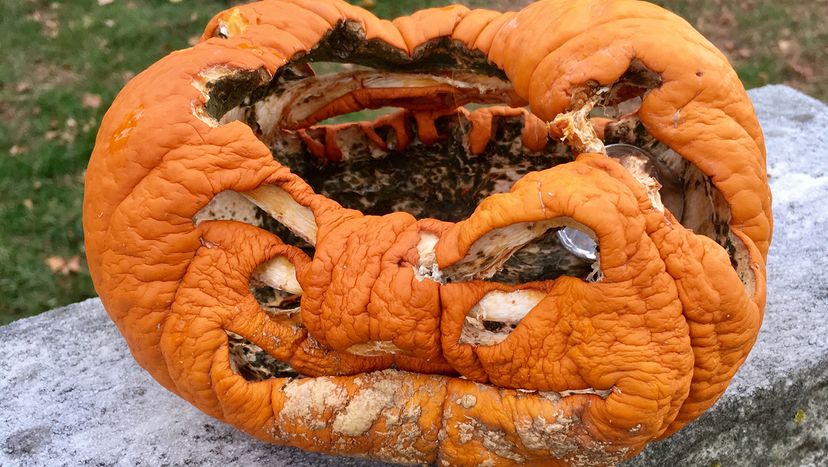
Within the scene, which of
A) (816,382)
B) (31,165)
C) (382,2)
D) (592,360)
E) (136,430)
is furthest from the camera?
(382,2)

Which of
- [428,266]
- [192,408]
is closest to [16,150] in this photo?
[192,408]

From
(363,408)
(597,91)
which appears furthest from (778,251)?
(363,408)

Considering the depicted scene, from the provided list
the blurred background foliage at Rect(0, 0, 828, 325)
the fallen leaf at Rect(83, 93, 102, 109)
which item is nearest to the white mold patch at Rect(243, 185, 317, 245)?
the blurred background foliage at Rect(0, 0, 828, 325)

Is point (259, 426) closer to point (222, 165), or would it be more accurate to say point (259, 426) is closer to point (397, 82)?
point (222, 165)

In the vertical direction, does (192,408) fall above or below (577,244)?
below

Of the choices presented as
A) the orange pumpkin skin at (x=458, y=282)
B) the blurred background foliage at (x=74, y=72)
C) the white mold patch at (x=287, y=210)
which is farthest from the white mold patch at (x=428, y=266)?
the blurred background foliage at (x=74, y=72)

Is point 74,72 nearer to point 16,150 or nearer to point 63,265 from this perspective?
point 16,150
